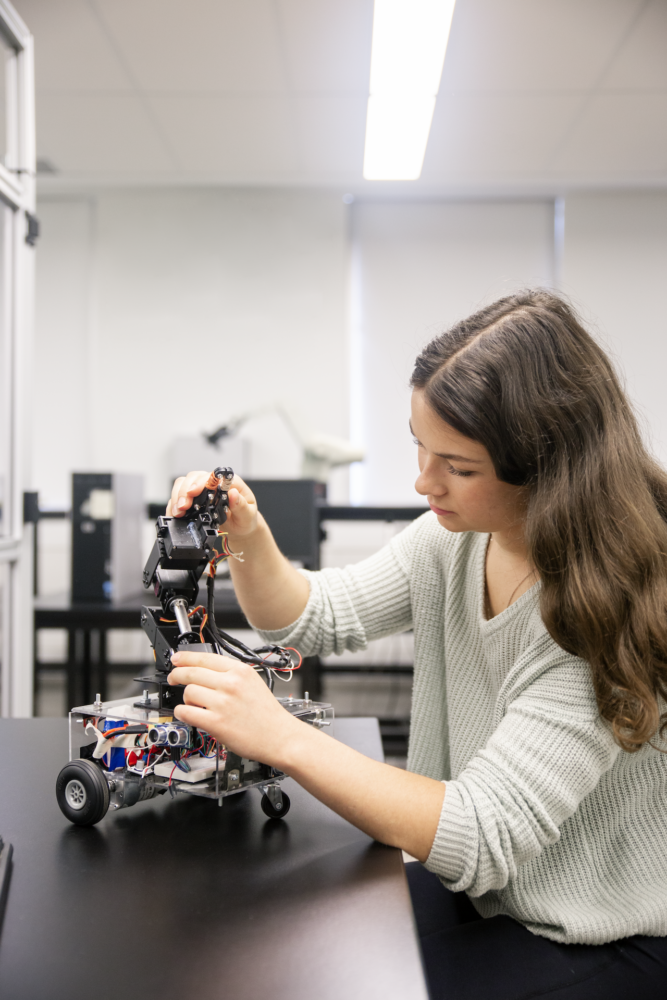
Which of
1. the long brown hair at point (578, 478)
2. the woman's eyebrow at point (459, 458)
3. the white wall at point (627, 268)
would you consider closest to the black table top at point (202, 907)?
the long brown hair at point (578, 478)

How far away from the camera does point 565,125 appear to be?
3162 mm

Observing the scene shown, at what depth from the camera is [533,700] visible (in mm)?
686

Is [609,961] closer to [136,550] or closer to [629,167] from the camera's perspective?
[136,550]

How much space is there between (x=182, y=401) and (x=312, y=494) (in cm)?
172

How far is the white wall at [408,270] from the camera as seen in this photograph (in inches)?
155

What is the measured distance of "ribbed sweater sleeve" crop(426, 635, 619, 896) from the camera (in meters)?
0.62

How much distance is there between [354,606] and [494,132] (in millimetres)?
2902

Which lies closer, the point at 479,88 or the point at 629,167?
the point at 479,88

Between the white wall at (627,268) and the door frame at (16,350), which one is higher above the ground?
the white wall at (627,268)

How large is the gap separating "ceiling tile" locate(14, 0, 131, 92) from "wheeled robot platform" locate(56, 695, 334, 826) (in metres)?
2.61

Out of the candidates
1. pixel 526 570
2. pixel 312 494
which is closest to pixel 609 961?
pixel 526 570

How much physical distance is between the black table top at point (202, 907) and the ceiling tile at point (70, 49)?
105 inches

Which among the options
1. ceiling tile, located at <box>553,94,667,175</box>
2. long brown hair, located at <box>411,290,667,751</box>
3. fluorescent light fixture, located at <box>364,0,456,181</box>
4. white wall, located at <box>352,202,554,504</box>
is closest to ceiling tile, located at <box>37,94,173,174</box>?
→ fluorescent light fixture, located at <box>364,0,456,181</box>

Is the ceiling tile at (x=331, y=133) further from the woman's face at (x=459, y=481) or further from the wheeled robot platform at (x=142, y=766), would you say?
the wheeled robot platform at (x=142, y=766)
